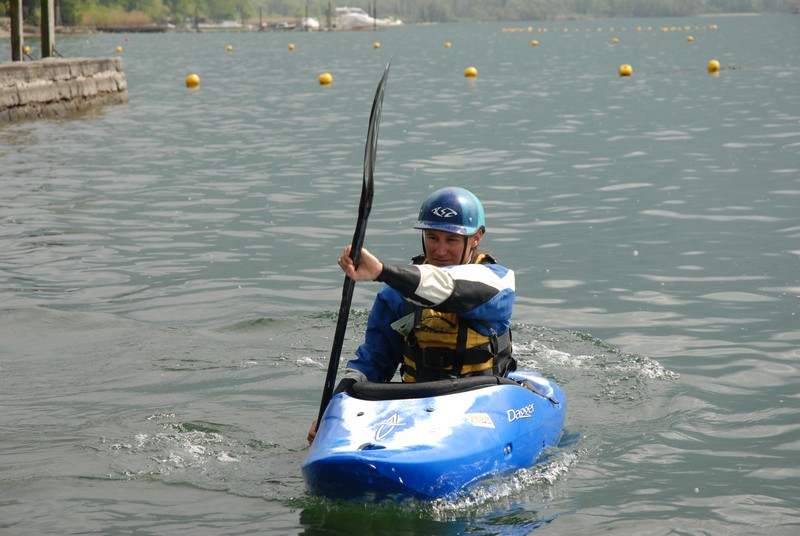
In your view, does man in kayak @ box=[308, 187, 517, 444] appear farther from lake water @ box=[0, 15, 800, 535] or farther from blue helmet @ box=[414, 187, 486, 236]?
lake water @ box=[0, 15, 800, 535]

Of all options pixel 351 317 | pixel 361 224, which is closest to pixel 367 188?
pixel 361 224

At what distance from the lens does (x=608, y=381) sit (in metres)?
7.68

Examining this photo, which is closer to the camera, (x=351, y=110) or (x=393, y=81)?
(x=351, y=110)

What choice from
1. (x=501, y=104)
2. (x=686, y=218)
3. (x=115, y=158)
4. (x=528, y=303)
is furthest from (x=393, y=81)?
(x=528, y=303)

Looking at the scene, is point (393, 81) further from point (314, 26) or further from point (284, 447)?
point (314, 26)

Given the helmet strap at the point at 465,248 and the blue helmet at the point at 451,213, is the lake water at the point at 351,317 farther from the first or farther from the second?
the blue helmet at the point at 451,213

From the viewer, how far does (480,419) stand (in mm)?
5504

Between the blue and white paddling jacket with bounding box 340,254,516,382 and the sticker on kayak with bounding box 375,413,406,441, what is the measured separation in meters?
0.55

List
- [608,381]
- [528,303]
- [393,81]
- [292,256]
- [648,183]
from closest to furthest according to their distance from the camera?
[608,381] → [528,303] → [292,256] → [648,183] → [393,81]

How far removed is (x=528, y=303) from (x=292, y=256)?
2921 mm

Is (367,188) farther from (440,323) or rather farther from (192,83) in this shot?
(192,83)

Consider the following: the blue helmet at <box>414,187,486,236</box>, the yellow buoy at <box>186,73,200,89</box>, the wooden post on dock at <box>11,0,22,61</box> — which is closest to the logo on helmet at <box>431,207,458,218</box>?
the blue helmet at <box>414,187,486,236</box>

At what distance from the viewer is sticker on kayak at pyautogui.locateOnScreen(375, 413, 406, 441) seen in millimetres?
5270

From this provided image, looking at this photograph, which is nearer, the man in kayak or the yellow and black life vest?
the man in kayak
